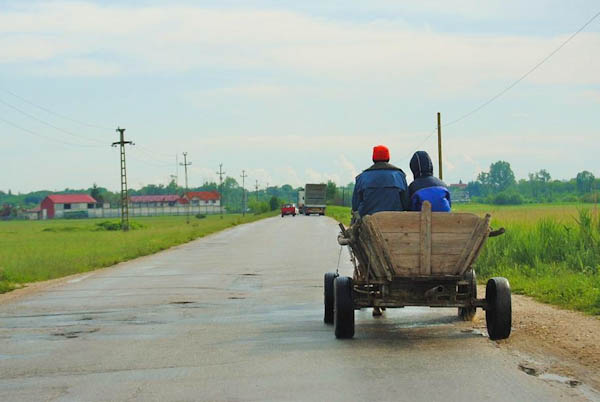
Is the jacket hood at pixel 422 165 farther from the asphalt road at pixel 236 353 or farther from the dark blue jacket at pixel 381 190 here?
the asphalt road at pixel 236 353

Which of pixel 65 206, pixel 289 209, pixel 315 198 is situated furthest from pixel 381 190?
pixel 65 206

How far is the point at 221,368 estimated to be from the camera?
25.7ft

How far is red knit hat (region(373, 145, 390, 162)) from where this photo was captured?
10359mm

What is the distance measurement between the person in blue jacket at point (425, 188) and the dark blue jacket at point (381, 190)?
169 millimetres

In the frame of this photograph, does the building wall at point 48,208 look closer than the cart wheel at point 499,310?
No

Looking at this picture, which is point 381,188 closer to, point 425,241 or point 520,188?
point 425,241

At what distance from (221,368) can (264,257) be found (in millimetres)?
17629

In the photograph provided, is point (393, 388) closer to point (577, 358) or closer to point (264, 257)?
point (577, 358)

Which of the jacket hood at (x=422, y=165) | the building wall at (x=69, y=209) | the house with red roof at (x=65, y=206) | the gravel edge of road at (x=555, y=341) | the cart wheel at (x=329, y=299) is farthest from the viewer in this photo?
the building wall at (x=69, y=209)

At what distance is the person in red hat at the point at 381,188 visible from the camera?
10.2 metres

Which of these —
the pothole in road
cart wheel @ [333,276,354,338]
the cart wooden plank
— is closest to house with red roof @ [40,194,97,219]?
the pothole in road

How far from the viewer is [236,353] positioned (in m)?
8.64

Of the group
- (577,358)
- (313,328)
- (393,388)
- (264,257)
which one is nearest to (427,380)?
(393,388)

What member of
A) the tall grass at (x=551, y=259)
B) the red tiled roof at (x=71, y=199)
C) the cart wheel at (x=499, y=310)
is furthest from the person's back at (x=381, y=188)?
the red tiled roof at (x=71, y=199)
